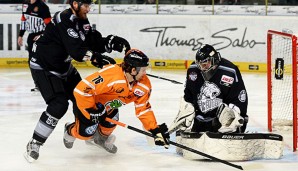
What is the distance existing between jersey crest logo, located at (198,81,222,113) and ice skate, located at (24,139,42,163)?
3.98ft

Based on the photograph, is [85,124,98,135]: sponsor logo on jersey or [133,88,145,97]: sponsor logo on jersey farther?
[85,124,98,135]: sponsor logo on jersey

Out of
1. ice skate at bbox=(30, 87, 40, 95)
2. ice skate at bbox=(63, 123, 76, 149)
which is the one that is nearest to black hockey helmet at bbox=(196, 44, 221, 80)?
ice skate at bbox=(63, 123, 76, 149)

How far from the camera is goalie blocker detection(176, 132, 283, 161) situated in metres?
5.08

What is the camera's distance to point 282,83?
8.23 metres

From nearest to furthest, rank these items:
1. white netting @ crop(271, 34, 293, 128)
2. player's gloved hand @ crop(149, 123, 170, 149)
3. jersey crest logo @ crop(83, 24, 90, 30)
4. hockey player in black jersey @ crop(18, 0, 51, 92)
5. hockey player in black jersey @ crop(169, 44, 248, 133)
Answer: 1. player's gloved hand @ crop(149, 123, 170, 149)
2. hockey player in black jersey @ crop(169, 44, 248, 133)
3. jersey crest logo @ crop(83, 24, 90, 30)
4. white netting @ crop(271, 34, 293, 128)
5. hockey player in black jersey @ crop(18, 0, 51, 92)

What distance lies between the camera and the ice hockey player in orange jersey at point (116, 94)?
4898mm

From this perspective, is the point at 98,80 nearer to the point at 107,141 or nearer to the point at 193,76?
the point at 107,141

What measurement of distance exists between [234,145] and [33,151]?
53.1 inches

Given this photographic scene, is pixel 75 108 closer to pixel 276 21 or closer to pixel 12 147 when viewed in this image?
pixel 12 147

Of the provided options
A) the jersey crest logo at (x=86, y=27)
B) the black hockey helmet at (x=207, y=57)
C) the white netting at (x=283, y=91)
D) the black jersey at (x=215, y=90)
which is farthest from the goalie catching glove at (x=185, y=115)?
the white netting at (x=283, y=91)

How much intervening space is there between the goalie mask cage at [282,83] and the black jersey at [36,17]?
2.74 meters

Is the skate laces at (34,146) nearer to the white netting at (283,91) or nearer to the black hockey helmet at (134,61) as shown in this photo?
the black hockey helmet at (134,61)

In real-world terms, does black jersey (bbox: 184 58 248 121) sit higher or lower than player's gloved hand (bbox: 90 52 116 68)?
lower

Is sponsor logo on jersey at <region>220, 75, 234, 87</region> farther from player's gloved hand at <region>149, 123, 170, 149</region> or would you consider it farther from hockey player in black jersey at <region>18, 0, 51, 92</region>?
hockey player in black jersey at <region>18, 0, 51, 92</region>
